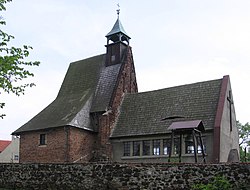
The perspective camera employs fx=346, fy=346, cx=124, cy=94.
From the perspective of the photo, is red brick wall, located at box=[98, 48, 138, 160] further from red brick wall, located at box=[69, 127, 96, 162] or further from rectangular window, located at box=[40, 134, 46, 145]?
rectangular window, located at box=[40, 134, 46, 145]

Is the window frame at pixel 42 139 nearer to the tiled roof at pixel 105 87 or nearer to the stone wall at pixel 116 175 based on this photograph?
the tiled roof at pixel 105 87

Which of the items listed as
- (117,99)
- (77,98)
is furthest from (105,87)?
(77,98)

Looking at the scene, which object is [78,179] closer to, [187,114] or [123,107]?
[187,114]

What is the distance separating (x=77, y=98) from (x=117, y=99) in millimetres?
3668

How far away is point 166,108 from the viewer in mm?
26578

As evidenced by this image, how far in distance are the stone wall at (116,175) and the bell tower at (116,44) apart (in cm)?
1512

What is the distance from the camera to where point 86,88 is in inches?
1221

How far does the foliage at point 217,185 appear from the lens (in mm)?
12875

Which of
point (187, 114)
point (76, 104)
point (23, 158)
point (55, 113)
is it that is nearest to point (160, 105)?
point (187, 114)

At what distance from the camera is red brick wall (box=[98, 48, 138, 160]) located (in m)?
27.0

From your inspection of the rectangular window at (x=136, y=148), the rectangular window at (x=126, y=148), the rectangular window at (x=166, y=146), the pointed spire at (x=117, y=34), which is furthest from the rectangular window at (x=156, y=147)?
the pointed spire at (x=117, y=34)

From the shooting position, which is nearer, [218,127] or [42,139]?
[218,127]

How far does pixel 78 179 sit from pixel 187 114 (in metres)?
11.0

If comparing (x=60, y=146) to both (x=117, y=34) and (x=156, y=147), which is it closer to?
(x=156, y=147)
